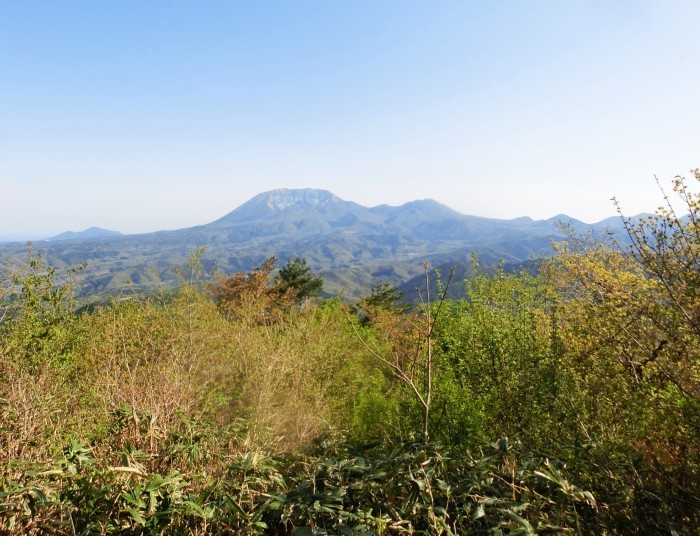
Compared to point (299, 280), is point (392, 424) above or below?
below

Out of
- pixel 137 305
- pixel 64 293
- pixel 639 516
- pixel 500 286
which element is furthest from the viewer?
pixel 500 286

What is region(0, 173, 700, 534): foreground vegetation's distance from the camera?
8.30 feet

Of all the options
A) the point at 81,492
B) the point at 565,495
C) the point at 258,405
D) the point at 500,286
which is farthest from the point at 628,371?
the point at 500,286

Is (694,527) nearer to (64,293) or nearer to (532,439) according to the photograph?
(532,439)

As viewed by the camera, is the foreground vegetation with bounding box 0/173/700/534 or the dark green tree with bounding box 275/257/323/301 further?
the dark green tree with bounding box 275/257/323/301

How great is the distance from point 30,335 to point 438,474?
1371 centimetres

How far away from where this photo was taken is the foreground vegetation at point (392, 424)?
253cm

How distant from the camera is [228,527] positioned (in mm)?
2580

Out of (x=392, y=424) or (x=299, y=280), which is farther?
(x=299, y=280)

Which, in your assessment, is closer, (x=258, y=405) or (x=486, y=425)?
(x=486, y=425)

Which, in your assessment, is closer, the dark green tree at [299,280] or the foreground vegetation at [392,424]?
the foreground vegetation at [392,424]

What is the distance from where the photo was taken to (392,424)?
27.6 feet

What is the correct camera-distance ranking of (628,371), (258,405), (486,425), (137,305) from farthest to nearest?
1. (137,305)
2. (258,405)
3. (486,425)
4. (628,371)

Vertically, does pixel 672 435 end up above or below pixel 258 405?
above
